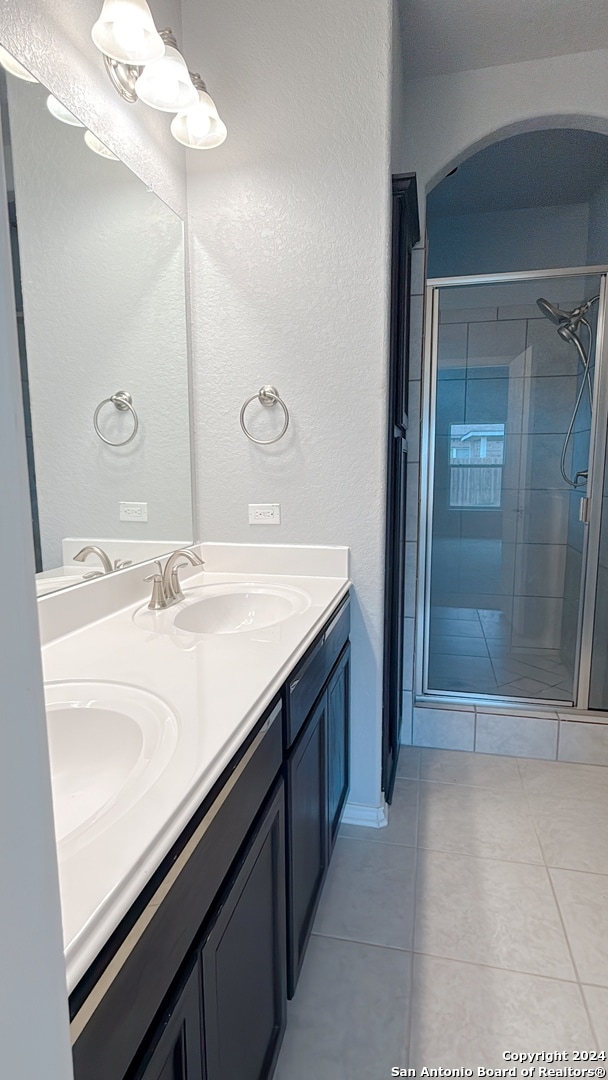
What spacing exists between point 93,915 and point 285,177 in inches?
74.5

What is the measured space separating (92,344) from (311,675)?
37.7 inches

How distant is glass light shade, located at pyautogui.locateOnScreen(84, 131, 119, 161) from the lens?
1.35 meters

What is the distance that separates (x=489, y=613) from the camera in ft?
9.78

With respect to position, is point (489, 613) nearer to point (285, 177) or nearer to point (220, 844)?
point (285, 177)

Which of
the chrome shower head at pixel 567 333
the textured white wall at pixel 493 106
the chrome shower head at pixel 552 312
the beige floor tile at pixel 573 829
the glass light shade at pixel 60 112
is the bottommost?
the beige floor tile at pixel 573 829

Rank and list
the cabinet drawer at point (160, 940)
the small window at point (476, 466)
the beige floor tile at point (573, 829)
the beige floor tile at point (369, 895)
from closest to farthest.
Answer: the cabinet drawer at point (160, 940) → the beige floor tile at point (369, 895) → the beige floor tile at point (573, 829) → the small window at point (476, 466)

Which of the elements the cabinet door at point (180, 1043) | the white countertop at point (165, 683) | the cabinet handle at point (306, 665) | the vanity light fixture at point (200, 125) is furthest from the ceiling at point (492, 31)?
the cabinet door at point (180, 1043)

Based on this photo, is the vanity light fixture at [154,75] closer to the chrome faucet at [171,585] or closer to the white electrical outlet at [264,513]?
the white electrical outlet at [264,513]

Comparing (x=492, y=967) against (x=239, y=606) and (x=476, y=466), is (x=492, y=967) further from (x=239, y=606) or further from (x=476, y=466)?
(x=476, y=466)

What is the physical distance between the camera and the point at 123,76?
1.38 meters

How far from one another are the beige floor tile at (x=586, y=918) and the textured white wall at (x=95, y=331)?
1.58m

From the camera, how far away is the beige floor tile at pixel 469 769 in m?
2.18

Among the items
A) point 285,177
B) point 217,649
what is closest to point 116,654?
point 217,649

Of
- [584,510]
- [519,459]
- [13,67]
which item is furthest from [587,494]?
[13,67]
